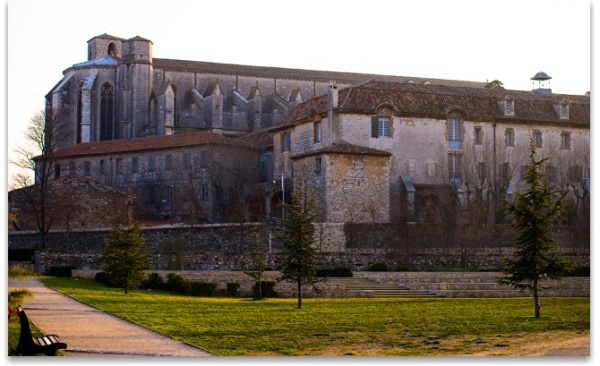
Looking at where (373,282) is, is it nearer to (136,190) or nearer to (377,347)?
(377,347)

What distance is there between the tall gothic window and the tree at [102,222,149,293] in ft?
112

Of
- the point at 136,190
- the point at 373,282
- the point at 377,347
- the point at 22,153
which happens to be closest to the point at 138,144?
the point at 136,190

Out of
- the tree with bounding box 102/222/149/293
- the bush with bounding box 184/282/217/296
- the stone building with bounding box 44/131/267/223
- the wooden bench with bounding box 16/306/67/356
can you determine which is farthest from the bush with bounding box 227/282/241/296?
the stone building with bounding box 44/131/267/223

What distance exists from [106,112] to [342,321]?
43.5 meters

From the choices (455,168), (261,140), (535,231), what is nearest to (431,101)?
(455,168)

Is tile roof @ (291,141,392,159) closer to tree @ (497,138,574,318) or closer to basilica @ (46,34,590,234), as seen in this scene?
basilica @ (46,34,590,234)

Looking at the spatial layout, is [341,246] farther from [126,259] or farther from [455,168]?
[126,259]

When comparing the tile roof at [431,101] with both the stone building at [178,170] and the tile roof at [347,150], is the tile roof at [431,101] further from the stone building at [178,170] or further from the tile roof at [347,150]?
the stone building at [178,170]

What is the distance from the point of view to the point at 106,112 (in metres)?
63.7

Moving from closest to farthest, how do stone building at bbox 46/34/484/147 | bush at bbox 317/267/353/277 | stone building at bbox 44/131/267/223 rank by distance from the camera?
bush at bbox 317/267/353/277 < stone building at bbox 44/131/267/223 < stone building at bbox 46/34/484/147

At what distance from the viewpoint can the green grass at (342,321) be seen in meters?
18.6

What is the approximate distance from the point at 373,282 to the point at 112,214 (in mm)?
10696

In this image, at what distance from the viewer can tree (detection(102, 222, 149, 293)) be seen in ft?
94.8

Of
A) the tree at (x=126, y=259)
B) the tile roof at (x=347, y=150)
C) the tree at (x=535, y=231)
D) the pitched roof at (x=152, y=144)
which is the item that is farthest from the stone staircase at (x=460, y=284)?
the pitched roof at (x=152, y=144)
